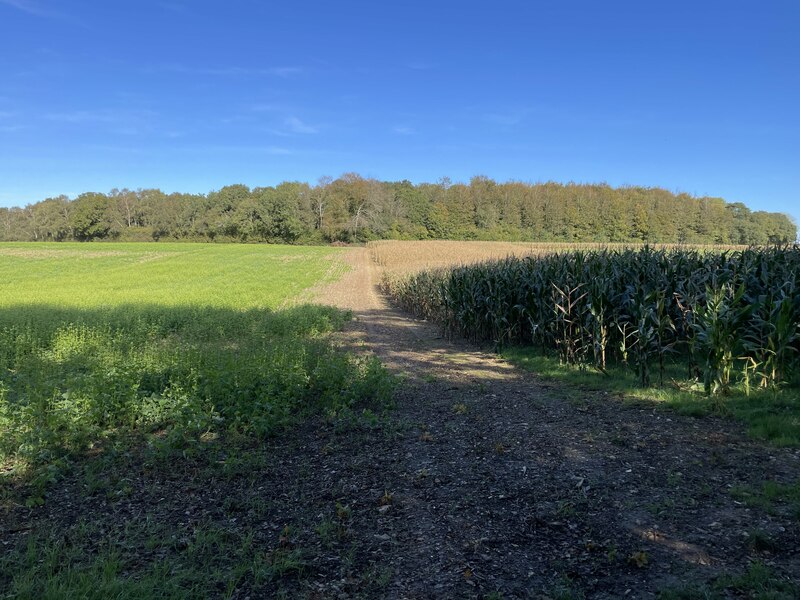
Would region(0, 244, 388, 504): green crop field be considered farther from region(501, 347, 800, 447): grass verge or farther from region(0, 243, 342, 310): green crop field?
region(501, 347, 800, 447): grass verge

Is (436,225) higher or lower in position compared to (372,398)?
higher

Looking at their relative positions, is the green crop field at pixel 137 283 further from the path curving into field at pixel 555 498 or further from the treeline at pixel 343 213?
the treeline at pixel 343 213

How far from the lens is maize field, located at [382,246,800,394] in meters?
6.85

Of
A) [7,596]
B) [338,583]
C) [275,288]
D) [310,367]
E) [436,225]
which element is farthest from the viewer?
[436,225]

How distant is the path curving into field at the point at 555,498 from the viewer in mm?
3258

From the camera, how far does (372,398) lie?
23.8 ft

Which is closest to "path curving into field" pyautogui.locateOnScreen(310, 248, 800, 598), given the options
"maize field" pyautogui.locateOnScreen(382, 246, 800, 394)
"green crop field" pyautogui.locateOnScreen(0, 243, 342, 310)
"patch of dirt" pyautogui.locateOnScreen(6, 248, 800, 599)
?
"patch of dirt" pyautogui.locateOnScreen(6, 248, 800, 599)

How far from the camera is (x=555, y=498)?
171 inches

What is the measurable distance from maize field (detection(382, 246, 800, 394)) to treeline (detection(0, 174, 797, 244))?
5194cm

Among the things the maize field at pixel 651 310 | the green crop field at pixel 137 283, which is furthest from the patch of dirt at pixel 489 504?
the green crop field at pixel 137 283

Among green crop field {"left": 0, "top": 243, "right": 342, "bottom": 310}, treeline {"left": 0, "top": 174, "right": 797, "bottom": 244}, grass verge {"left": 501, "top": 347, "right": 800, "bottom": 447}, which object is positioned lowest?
grass verge {"left": 501, "top": 347, "right": 800, "bottom": 447}

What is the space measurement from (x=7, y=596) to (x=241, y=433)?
3010 millimetres

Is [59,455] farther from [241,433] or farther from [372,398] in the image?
[372,398]

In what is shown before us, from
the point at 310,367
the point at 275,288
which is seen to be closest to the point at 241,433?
the point at 310,367
